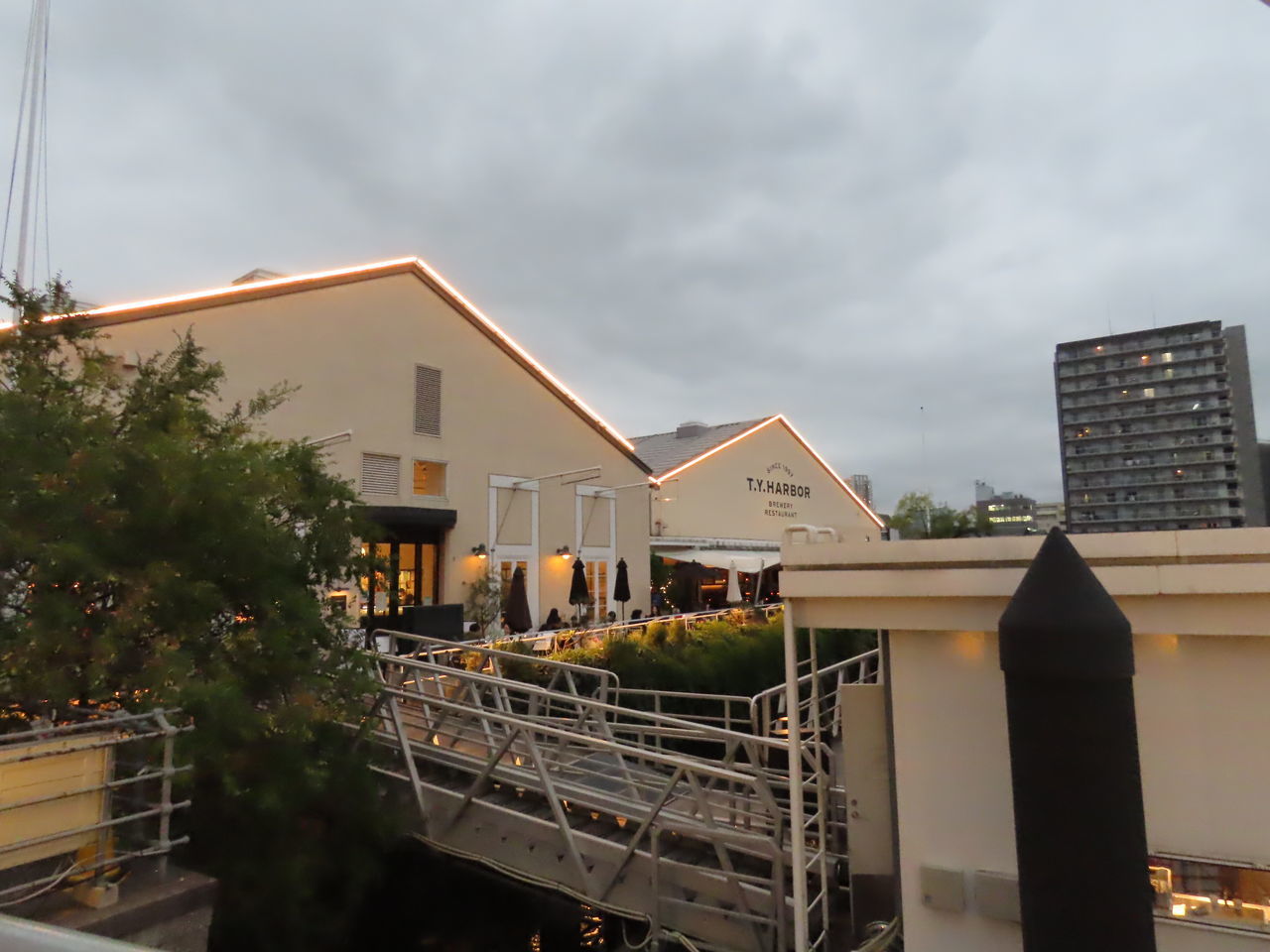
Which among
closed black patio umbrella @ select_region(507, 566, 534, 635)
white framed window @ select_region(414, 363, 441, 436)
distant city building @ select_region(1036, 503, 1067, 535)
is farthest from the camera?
white framed window @ select_region(414, 363, 441, 436)

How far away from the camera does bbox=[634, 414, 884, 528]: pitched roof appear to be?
2976 cm

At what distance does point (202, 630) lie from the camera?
5.48m

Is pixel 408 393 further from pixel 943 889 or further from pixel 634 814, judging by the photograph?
pixel 943 889

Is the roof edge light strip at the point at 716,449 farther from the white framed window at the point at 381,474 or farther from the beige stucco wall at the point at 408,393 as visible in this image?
the white framed window at the point at 381,474

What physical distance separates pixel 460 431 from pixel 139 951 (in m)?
18.1

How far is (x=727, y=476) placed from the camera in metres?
31.8

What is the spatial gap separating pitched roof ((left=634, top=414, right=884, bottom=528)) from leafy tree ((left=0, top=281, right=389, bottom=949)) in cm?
2153

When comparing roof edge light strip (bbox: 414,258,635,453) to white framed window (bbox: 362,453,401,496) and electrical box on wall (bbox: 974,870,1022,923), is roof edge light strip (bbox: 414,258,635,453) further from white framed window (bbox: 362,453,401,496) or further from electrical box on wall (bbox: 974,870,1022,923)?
electrical box on wall (bbox: 974,870,1022,923)

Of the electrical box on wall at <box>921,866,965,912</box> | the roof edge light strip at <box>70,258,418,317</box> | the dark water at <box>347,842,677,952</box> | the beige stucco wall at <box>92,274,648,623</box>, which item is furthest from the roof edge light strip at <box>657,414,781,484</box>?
the electrical box on wall at <box>921,866,965,912</box>

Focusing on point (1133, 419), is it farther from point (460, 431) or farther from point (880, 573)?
point (880, 573)

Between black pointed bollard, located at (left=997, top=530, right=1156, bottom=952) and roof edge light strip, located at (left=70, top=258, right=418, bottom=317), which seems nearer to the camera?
black pointed bollard, located at (left=997, top=530, right=1156, bottom=952)

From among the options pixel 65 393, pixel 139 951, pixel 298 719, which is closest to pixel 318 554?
pixel 298 719

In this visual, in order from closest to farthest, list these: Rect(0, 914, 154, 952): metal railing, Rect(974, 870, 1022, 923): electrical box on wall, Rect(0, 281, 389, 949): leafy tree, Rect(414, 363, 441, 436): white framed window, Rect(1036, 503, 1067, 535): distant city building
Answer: Rect(0, 914, 154, 952): metal railing < Rect(1036, 503, 1067, 535): distant city building < Rect(974, 870, 1022, 923): electrical box on wall < Rect(0, 281, 389, 949): leafy tree < Rect(414, 363, 441, 436): white framed window

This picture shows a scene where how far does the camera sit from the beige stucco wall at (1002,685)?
3445mm
